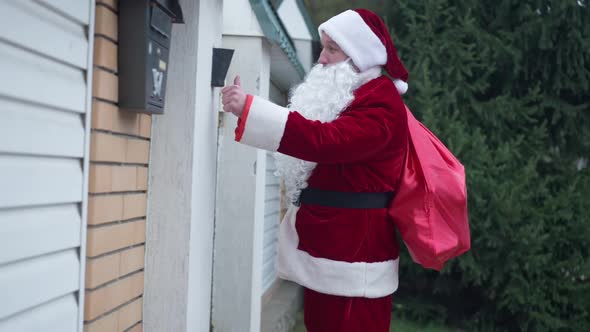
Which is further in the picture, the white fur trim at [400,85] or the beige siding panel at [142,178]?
the white fur trim at [400,85]

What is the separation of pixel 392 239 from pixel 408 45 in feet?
13.9

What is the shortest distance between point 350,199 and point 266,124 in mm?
519

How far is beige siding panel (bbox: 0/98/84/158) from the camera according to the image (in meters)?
1.44

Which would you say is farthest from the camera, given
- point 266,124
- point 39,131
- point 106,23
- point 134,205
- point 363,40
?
point 363,40

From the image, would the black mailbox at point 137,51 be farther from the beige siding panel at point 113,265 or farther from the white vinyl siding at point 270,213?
the white vinyl siding at point 270,213

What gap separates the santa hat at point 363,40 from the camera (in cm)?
257

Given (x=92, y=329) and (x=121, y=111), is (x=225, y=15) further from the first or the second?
(x=92, y=329)

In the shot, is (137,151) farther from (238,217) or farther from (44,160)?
(238,217)

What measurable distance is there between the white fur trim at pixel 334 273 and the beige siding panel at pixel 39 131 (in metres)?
1.10

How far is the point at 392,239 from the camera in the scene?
2.64 meters

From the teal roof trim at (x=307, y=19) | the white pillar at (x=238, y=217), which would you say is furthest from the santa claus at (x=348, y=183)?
the teal roof trim at (x=307, y=19)

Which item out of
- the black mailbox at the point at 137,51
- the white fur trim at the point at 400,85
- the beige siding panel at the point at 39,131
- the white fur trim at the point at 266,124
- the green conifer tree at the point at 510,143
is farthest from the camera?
the green conifer tree at the point at 510,143

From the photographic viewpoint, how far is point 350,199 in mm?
2480

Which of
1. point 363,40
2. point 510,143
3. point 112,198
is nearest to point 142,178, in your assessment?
point 112,198
